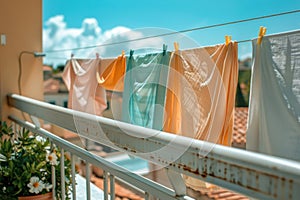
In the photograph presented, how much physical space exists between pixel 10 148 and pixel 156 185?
40.9 inches

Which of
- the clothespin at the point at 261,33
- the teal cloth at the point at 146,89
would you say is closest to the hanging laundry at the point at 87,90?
the teal cloth at the point at 146,89

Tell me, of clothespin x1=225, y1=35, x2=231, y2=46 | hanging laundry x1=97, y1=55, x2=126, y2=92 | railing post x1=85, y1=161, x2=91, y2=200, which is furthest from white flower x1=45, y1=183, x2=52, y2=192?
clothespin x1=225, y1=35, x2=231, y2=46

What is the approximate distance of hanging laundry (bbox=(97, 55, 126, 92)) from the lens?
2254 millimetres

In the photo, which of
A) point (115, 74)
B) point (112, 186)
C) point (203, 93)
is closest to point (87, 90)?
point (115, 74)

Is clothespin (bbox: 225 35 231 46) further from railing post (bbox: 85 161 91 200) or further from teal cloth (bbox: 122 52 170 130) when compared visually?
railing post (bbox: 85 161 91 200)

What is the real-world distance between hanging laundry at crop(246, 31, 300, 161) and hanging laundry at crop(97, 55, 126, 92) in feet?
3.74

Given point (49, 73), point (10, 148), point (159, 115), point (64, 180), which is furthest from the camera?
point (49, 73)

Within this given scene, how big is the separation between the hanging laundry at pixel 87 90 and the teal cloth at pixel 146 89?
596 mm

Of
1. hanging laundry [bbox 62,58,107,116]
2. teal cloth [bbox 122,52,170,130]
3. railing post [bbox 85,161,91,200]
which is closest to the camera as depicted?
railing post [bbox 85,161,91,200]

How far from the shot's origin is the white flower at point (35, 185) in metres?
1.48

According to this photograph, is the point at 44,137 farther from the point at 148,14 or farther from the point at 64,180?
the point at 148,14

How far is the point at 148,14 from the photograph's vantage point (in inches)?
199

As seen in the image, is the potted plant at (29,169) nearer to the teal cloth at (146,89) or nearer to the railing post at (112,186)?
the railing post at (112,186)

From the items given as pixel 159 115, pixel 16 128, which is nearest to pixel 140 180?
pixel 159 115
